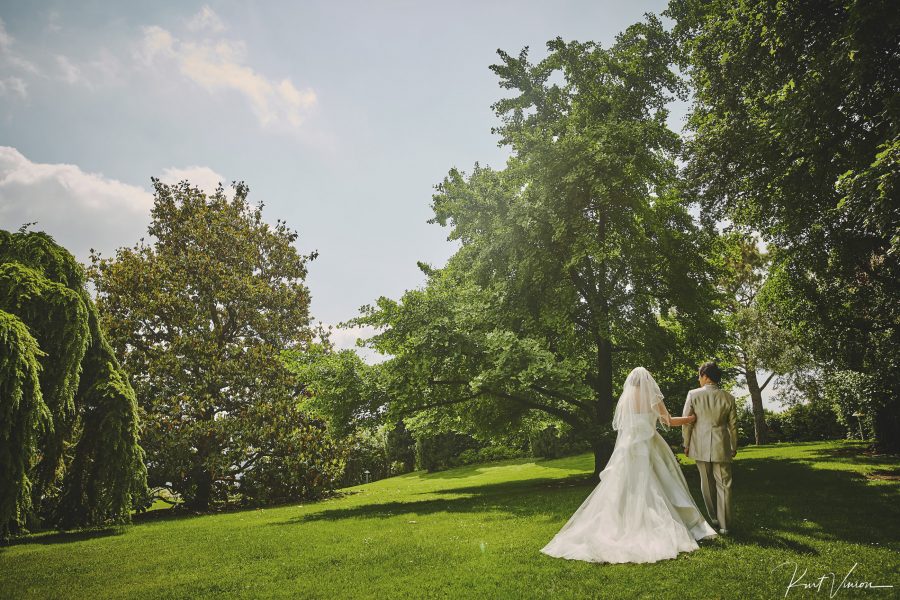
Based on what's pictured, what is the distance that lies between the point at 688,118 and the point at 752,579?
16115 millimetres

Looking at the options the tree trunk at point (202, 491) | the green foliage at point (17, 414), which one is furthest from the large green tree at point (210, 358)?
the green foliage at point (17, 414)

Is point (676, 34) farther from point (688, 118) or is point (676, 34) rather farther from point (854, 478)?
point (854, 478)

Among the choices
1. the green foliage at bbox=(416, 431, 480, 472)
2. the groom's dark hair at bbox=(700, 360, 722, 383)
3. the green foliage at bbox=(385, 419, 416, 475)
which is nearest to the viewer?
the groom's dark hair at bbox=(700, 360, 722, 383)

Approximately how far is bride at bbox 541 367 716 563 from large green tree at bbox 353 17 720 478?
262 inches

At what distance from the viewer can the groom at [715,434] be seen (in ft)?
26.1

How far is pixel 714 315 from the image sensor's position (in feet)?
62.6

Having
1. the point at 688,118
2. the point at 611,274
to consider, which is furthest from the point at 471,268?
the point at 688,118

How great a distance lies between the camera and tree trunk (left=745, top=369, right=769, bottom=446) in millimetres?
34469

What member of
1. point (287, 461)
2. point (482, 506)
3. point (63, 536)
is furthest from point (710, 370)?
point (287, 461)

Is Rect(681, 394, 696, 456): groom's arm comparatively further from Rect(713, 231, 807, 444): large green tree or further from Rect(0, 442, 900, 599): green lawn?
Rect(713, 231, 807, 444): large green tree

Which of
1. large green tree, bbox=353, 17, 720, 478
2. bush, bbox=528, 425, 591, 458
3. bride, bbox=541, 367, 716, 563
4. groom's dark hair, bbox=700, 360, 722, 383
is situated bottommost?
bush, bbox=528, 425, 591, 458

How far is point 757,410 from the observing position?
35000mm

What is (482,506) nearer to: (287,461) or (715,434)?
(715,434)

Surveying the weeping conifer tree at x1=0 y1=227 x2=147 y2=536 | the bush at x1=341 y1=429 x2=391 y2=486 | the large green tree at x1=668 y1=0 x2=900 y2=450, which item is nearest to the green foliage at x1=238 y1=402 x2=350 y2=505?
the weeping conifer tree at x1=0 y1=227 x2=147 y2=536
